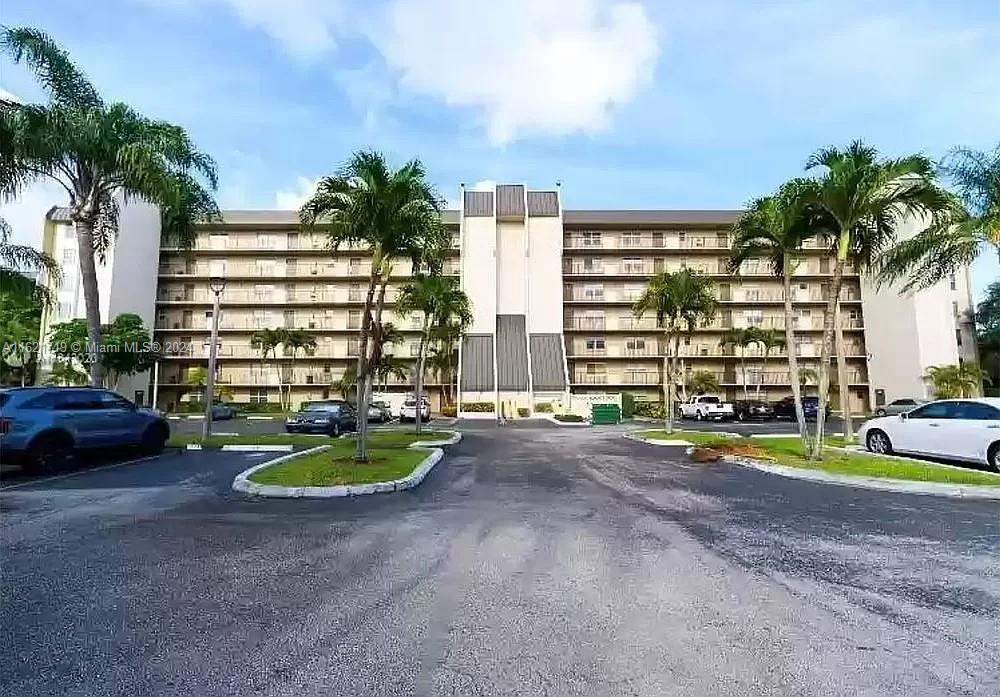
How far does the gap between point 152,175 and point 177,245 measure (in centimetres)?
489

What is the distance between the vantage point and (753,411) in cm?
4494

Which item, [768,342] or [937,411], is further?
[768,342]

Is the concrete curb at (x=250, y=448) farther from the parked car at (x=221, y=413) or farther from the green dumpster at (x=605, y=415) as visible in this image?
the green dumpster at (x=605, y=415)

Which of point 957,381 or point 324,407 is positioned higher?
point 957,381

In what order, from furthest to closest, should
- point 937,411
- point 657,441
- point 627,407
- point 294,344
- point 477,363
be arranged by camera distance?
point 294,344 < point 477,363 < point 627,407 < point 657,441 < point 937,411

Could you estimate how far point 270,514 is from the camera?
29.7 feet

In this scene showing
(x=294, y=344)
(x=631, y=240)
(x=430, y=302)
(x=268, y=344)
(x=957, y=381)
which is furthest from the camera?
(x=631, y=240)

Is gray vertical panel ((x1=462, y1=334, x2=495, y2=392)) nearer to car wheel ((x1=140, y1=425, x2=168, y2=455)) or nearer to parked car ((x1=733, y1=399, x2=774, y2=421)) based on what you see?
parked car ((x1=733, y1=399, x2=774, y2=421))

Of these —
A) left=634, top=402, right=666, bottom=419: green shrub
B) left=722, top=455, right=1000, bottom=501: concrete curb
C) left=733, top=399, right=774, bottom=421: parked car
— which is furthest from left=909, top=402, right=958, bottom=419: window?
left=634, top=402, right=666, bottom=419: green shrub

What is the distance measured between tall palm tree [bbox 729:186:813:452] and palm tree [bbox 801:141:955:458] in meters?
0.32

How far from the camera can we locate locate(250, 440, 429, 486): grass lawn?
11.5 m

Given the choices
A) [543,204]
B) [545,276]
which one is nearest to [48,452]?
[545,276]

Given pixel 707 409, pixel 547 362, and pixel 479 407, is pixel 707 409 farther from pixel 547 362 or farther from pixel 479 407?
pixel 479 407

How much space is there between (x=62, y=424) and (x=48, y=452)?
62 centimetres
